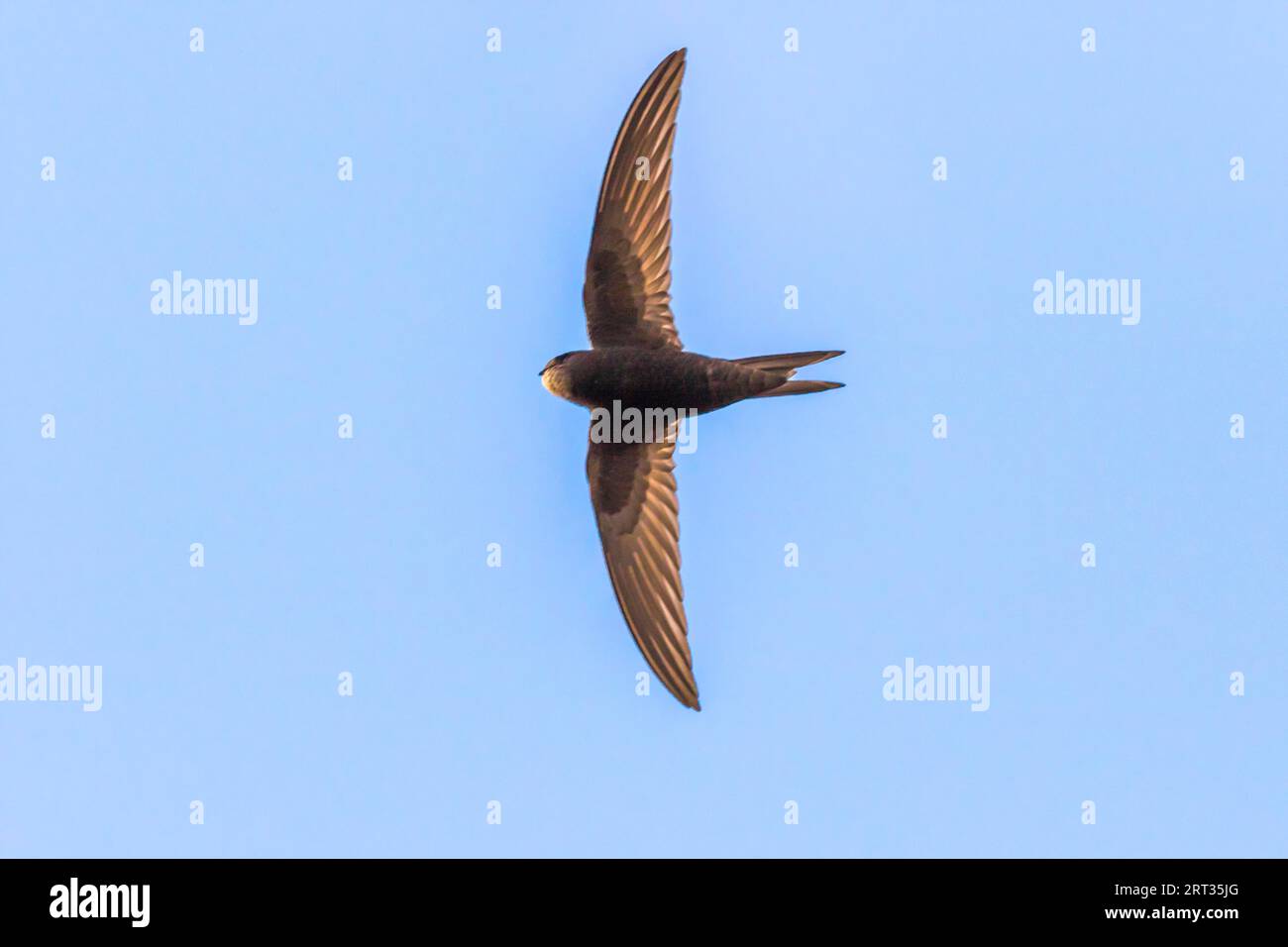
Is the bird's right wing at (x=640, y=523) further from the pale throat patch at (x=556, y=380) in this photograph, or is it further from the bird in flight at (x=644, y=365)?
the pale throat patch at (x=556, y=380)

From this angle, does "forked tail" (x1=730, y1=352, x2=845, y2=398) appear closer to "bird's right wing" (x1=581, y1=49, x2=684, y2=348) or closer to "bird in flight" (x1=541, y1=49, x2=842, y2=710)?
"bird in flight" (x1=541, y1=49, x2=842, y2=710)

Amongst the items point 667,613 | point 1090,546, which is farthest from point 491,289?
point 1090,546

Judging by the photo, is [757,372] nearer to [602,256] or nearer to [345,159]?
[602,256]

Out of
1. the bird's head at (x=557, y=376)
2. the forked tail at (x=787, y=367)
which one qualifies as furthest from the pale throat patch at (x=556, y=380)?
the forked tail at (x=787, y=367)

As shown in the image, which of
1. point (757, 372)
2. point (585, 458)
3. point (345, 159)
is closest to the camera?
point (757, 372)

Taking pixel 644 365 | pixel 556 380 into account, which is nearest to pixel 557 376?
pixel 556 380

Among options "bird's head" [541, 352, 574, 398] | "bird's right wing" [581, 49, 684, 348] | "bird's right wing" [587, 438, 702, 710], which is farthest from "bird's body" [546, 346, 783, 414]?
"bird's right wing" [587, 438, 702, 710]
